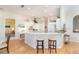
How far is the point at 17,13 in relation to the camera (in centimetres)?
306

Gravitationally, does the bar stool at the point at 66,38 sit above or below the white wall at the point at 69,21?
below

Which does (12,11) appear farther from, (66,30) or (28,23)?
(66,30)

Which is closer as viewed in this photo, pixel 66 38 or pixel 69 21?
pixel 69 21

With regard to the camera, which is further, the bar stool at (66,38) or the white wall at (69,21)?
the bar stool at (66,38)

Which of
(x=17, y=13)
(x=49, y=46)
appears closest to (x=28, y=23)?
(x=17, y=13)

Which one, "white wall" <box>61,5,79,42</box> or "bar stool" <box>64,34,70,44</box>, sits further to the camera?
"bar stool" <box>64,34,70,44</box>

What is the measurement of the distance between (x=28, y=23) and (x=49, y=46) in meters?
0.75

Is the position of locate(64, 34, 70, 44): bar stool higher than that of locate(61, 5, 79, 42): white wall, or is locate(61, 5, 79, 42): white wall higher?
locate(61, 5, 79, 42): white wall

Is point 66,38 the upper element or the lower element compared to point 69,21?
lower
